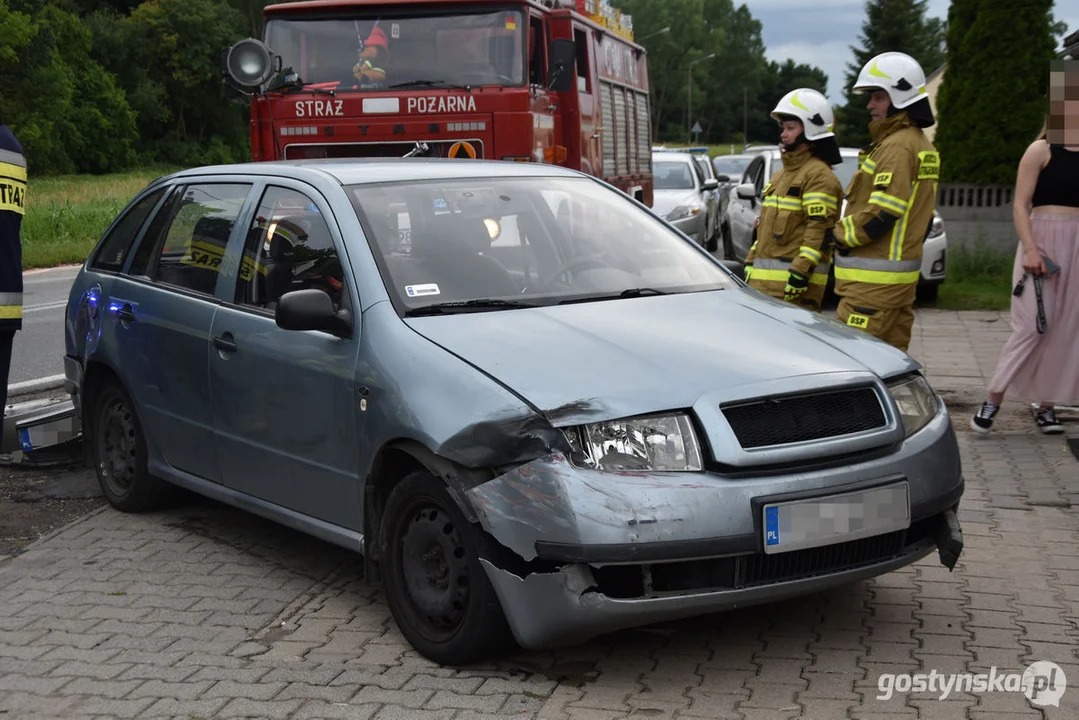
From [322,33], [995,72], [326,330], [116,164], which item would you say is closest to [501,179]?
[326,330]

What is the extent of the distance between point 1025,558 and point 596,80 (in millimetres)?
9957

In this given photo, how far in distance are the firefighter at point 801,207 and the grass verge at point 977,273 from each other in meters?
7.60

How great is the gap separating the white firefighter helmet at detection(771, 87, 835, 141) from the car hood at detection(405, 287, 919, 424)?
89.9 inches

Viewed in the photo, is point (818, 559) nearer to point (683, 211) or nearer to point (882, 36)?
point (683, 211)

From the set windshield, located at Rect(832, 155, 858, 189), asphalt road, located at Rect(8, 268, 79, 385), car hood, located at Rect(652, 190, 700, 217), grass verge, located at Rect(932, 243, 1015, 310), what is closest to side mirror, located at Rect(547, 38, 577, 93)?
windshield, located at Rect(832, 155, 858, 189)

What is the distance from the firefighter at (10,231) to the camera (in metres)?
6.07

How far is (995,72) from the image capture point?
15.0 meters

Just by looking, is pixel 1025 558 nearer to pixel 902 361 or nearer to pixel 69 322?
pixel 902 361

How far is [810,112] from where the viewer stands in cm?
709

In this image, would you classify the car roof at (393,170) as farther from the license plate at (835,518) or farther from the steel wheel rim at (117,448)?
the license plate at (835,518)

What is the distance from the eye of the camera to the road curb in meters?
8.88

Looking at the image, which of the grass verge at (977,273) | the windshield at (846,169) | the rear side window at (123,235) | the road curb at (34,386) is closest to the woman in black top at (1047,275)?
the rear side window at (123,235)

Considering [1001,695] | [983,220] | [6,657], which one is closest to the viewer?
[1001,695]

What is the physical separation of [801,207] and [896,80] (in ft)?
2.71
